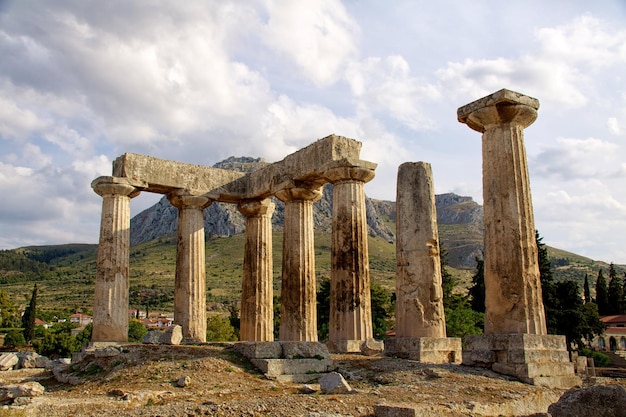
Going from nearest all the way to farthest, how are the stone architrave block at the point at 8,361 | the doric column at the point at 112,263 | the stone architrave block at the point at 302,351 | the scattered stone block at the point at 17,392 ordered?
1. the scattered stone block at the point at 17,392
2. the stone architrave block at the point at 302,351
3. the doric column at the point at 112,263
4. the stone architrave block at the point at 8,361

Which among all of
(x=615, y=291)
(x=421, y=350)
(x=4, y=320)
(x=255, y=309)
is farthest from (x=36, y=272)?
(x=421, y=350)

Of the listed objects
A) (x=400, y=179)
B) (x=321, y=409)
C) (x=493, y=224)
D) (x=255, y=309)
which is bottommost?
(x=321, y=409)

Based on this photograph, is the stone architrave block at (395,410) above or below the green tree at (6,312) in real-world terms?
below

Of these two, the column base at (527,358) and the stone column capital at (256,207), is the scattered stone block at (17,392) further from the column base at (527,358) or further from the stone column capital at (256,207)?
the stone column capital at (256,207)

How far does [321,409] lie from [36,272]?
184 m

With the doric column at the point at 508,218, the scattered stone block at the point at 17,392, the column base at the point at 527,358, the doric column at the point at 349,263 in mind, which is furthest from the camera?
the doric column at the point at 349,263

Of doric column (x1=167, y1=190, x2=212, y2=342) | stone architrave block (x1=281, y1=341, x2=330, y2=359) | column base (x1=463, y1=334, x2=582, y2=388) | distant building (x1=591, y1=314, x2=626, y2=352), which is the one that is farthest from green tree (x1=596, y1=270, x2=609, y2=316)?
stone architrave block (x1=281, y1=341, x2=330, y2=359)

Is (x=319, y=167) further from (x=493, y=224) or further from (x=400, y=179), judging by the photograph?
(x=493, y=224)

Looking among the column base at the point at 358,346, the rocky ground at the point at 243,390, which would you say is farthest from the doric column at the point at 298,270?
the rocky ground at the point at 243,390

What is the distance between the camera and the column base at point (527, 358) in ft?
52.1

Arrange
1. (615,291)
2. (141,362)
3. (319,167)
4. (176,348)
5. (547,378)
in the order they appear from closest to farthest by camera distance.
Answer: (547,378)
(141,362)
(176,348)
(319,167)
(615,291)

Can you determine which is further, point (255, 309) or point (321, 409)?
point (255, 309)

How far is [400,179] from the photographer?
70.1 feet

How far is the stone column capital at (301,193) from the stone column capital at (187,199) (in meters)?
4.45
